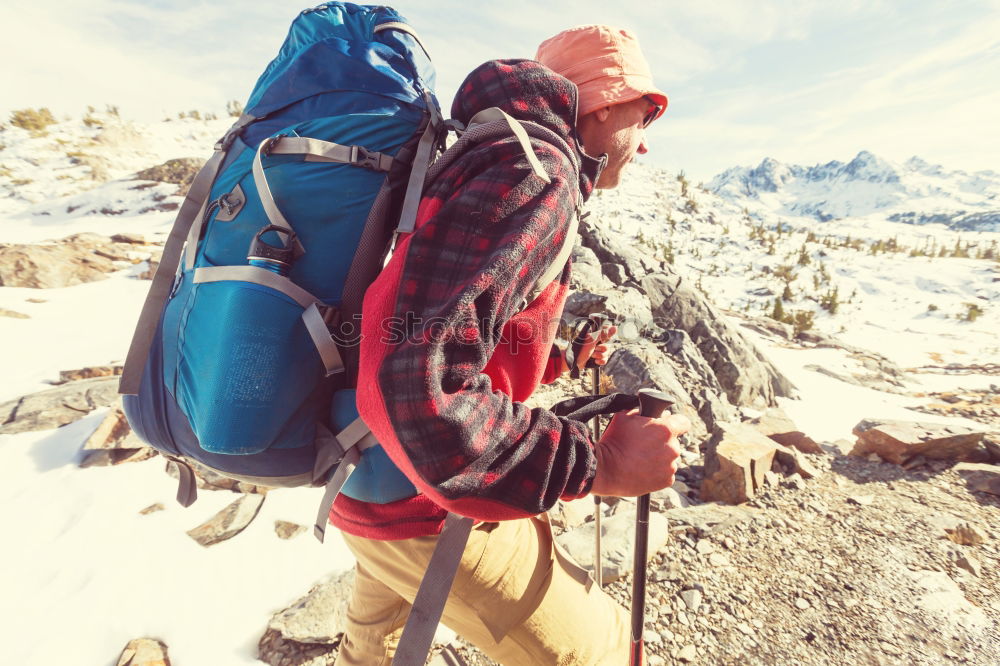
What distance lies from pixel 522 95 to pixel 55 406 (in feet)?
15.3

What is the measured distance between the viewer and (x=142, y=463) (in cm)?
315

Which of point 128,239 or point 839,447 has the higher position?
point 128,239

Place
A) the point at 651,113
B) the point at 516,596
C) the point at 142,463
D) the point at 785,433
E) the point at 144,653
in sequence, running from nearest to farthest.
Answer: the point at 516,596, the point at 651,113, the point at 144,653, the point at 142,463, the point at 785,433

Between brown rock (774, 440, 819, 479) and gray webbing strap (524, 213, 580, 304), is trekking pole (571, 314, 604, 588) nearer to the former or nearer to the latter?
gray webbing strap (524, 213, 580, 304)

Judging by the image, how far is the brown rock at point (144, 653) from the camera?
1912 mm

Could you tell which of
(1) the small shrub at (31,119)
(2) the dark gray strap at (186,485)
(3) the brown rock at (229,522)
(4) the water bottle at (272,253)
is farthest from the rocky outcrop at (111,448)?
(1) the small shrub at (31,119)

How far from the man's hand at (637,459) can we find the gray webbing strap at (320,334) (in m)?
0.63

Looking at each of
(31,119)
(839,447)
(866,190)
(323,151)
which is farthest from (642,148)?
(866,190)

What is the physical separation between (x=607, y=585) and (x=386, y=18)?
273 cm

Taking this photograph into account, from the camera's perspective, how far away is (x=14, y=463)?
3068 millimetres

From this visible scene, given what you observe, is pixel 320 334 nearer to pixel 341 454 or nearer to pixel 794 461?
pixel 341 454

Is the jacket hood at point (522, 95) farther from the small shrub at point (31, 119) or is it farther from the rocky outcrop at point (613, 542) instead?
the small shrub at point (31, 119)

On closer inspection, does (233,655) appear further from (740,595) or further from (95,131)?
(95,131)

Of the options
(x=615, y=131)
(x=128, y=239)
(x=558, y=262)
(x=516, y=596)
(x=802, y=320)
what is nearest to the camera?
(x=558, y=262)
